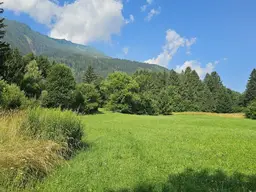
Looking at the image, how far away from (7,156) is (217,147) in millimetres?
9473

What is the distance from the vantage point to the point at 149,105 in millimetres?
70500

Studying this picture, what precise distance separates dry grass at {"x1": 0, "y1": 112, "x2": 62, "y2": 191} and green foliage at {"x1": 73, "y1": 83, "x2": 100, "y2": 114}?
42.2 m

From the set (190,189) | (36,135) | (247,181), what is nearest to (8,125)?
(36,135)

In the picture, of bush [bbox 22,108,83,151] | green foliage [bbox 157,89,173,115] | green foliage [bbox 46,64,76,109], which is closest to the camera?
bush [bbox 22,108,83,151]

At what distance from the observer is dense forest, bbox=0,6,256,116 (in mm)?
44469

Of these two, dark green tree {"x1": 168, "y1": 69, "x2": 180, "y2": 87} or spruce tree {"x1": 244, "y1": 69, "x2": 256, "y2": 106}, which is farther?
dark green tree {"x1": 168, "y1": 69, "x2": 180, "y2": 87}

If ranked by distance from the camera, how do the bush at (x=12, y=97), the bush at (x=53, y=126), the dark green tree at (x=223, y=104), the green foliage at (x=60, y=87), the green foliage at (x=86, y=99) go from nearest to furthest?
the bush at (x=53, y=126) < the bush at (x=12, y=97) < the green foliage at (x=60, y=87) < the green foliage at (x=86, y=99) < the dark green tree at (x=223, y=104)

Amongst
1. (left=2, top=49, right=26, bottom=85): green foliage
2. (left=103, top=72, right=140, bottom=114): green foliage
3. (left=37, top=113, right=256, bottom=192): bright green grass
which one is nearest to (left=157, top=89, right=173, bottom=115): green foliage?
(left=103, top=72, right=140, bottom=114): green foliage

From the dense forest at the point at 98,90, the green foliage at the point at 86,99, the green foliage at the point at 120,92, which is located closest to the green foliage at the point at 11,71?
the dense forest at the point at 98,90

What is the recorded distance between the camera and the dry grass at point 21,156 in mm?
5691

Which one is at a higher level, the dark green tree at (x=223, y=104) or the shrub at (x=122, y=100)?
the dark green tree at (x=223, y=104)

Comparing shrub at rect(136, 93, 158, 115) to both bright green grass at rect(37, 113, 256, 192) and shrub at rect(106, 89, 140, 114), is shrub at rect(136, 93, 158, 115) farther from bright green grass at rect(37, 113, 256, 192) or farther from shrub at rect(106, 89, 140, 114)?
bright green grass at rect(37, 113, 256, 192)

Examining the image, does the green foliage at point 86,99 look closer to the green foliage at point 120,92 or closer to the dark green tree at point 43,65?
the green foliage at point 120,92

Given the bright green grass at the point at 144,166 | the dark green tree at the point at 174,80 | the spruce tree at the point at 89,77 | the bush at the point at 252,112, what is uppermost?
the dark green tree at the point at 174,80
